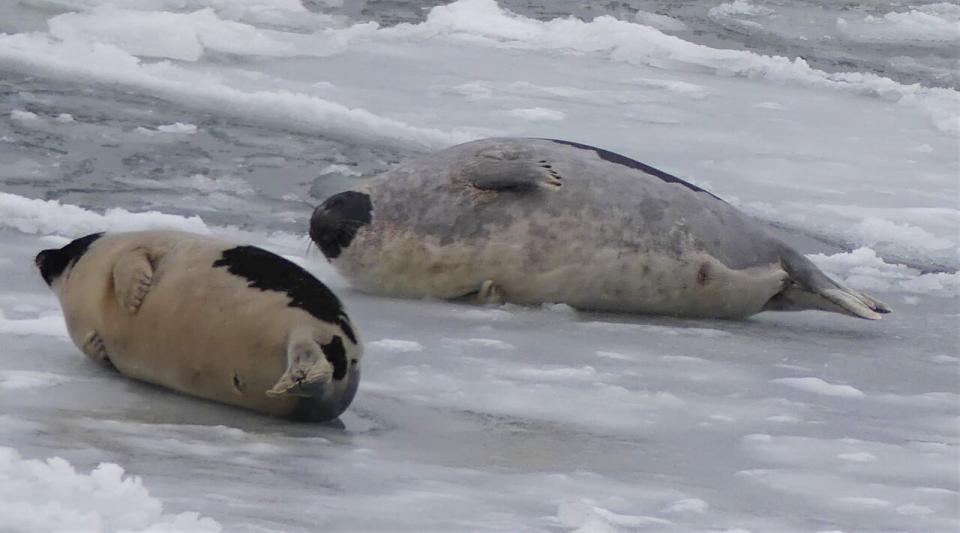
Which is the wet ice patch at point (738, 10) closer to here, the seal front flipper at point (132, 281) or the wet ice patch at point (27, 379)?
the seal front flipper at point (132, 281)

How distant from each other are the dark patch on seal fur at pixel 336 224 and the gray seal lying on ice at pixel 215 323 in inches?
40.7

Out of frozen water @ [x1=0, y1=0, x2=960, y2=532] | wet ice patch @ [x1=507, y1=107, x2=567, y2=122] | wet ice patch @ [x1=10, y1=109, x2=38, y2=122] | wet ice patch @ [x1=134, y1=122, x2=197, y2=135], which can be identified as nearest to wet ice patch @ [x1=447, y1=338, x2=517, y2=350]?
frozen water @ [x1=0, y1=0, x2=960, y2=532]

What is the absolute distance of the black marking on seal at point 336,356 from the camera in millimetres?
3178

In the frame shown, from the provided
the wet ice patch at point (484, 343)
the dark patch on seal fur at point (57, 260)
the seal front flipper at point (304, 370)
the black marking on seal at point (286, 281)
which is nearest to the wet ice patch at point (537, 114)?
the wet ice patch at point (484, 343)

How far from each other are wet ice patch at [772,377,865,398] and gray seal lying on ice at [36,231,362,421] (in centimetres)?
115

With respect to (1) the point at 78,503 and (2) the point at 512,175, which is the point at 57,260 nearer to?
(2) the point at 512,175

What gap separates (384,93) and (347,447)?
4.96m

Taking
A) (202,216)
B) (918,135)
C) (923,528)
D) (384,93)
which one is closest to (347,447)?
(923,528)

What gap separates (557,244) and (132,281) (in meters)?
1.57

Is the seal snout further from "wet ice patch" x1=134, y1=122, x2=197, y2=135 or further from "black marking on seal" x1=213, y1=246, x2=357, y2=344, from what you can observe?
"wet ice patch" x1=134, y1=122, x2=197, y2=135

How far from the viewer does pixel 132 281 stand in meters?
3.53

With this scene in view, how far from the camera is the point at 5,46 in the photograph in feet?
25.5

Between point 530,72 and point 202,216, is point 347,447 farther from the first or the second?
point 530,72

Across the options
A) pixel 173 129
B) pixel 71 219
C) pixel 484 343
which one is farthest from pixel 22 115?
pixel 484 343
